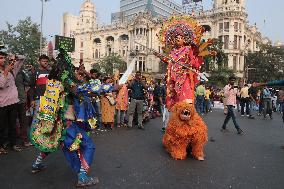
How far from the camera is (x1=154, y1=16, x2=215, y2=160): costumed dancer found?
20.7 feet

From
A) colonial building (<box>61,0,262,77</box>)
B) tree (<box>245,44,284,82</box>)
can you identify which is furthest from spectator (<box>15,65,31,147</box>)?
colonial building (<box>61,0,262,77</box>)

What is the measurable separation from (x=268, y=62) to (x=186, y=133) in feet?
168

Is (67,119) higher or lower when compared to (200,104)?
higher

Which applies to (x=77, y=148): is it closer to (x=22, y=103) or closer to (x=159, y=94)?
(x=22, y=103)

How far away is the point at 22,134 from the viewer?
722 cm

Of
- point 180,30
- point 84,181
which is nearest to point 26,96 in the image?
point 180,30

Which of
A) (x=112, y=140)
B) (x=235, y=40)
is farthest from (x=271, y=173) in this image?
(x=235, y=40)

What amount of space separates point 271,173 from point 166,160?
69.6 inches

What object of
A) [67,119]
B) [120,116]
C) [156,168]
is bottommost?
[156,168]

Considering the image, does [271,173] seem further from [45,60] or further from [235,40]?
[235,40]

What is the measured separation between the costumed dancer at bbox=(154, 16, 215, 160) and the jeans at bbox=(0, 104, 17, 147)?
9.86 ft

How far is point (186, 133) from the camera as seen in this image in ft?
20.0

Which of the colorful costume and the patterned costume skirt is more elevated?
the colorful costume

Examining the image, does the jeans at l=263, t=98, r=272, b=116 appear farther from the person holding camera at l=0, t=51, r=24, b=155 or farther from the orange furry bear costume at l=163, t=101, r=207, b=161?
the person holding camera at l=0, t=51, r=24, b=155
